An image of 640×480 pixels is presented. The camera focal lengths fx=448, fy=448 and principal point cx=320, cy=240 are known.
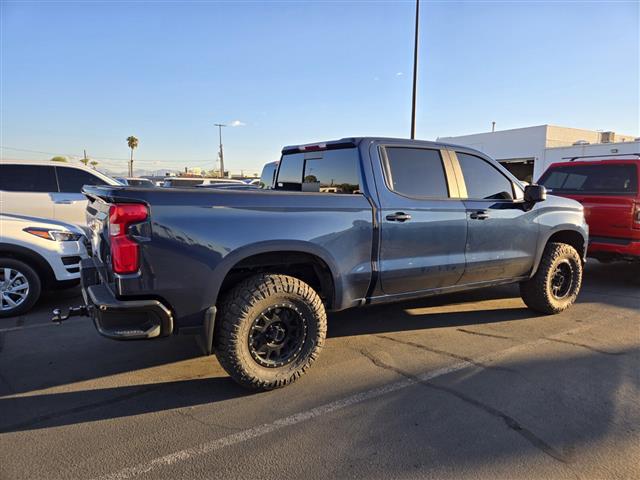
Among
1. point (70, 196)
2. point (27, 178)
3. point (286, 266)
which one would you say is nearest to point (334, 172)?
point (286, 266)

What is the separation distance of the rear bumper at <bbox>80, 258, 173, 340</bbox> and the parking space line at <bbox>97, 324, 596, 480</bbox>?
77 centimetres

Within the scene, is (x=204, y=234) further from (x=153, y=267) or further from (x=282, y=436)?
(x=282, y=436)

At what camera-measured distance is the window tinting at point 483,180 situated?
4.58 metres

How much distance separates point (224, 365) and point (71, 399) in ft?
3.73

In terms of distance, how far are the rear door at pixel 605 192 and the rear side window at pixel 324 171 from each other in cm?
415

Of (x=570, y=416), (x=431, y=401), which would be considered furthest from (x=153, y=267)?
(x=570, y=416)

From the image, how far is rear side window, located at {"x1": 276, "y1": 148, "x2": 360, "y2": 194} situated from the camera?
4.01 meters

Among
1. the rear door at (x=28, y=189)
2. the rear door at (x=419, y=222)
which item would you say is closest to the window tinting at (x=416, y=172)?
the rear door at (x=419, y=222)

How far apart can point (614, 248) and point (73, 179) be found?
884cm

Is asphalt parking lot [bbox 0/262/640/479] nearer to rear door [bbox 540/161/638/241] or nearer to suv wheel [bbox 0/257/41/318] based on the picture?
suv wheel [bbox 0/257/41/318]

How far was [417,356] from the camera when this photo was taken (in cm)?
406

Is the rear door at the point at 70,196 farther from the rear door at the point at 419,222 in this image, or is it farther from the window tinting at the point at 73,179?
the rear door at the point at 419,222

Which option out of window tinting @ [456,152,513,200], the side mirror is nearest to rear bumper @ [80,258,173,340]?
window tinting @ [456,152,513,200]

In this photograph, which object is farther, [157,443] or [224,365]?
[224,365]
